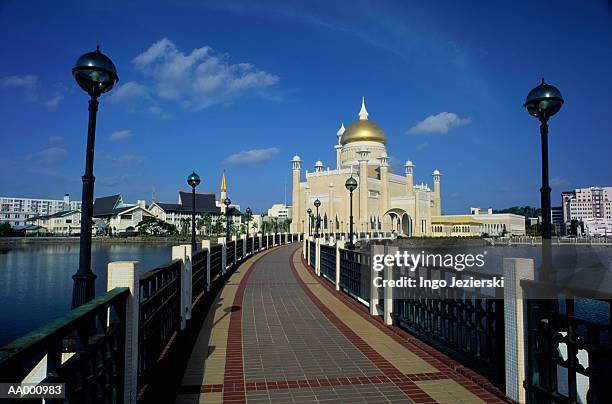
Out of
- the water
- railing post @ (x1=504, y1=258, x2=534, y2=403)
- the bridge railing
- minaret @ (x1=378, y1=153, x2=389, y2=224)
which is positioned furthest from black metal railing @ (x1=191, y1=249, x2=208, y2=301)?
minaret @ (x1=378, y1=153, x2=389, y2=224)

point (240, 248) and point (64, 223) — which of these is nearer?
point (240, 248)

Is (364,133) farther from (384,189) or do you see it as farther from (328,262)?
(328,262)

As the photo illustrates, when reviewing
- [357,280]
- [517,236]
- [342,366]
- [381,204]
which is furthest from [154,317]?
[517,236]

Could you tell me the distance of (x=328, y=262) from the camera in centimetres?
1255

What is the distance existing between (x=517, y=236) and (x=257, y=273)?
7020 centimetres

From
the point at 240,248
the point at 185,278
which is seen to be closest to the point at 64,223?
the point at 240,248

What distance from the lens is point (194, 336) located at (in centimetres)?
611

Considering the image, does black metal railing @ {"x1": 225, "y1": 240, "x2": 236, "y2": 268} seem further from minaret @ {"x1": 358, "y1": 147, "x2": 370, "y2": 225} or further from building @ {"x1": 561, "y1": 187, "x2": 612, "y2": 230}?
building @ {"x1": 561, "y1": 187, "x2": 612, "y2": 230}

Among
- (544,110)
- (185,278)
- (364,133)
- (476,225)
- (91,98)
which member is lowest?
(185,278)

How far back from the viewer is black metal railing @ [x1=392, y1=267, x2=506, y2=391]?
4.18 meters

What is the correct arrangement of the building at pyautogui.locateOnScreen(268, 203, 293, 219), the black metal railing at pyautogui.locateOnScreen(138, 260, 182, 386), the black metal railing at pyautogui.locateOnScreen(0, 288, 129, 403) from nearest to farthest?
the black metal railing at pyautogui.locateOnScreen(0, 288, 129, 403), the black metal railing at pyautogui.locateOnScreen(138, 260, 182, 386), the building at pyautogui.locateOnScreen(268, 203, 293, 219)

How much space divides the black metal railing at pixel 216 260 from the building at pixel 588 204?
450ft

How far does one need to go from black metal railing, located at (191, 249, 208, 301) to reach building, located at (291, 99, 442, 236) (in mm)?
45693

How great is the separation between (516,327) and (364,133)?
200ft
